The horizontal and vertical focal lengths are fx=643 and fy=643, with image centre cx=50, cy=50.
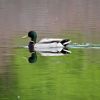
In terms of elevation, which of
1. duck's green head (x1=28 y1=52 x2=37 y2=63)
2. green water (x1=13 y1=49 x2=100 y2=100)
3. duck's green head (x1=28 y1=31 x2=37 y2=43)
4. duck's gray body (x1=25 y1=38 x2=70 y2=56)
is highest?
duck's green head (x1=28 y1=31 x2=37 y2=43)

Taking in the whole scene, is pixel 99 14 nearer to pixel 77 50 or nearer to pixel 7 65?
pixel 77 50

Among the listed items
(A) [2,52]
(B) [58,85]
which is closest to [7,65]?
(A) [2,52]

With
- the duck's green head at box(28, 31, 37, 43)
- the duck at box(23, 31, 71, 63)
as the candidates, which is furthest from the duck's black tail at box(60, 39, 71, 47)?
the duck's green head at box(28, 31, 37, 43)

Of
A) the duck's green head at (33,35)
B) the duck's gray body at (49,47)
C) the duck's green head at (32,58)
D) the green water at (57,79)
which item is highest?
the duck's green head at (33,35)

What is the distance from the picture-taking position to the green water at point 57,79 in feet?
11.6

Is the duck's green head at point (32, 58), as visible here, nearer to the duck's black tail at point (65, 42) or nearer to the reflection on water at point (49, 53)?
the reflection on water at point (49, 53)

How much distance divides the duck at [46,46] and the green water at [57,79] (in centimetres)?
4

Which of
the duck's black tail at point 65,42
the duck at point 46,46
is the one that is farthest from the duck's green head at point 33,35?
the duck's black tail at point 65,42

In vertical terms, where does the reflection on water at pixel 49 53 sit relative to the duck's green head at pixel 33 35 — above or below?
below

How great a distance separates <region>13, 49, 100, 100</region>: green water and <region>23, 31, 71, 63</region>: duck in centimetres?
4

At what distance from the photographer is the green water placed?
11.6 feet

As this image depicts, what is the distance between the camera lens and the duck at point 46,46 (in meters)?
3.55

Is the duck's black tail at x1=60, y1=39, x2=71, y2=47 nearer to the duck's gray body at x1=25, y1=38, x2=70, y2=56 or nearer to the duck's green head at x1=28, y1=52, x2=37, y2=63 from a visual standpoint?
the duck's gray body at x1=25, y1=38, x2=70, y2=56

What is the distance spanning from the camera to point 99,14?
356cm
